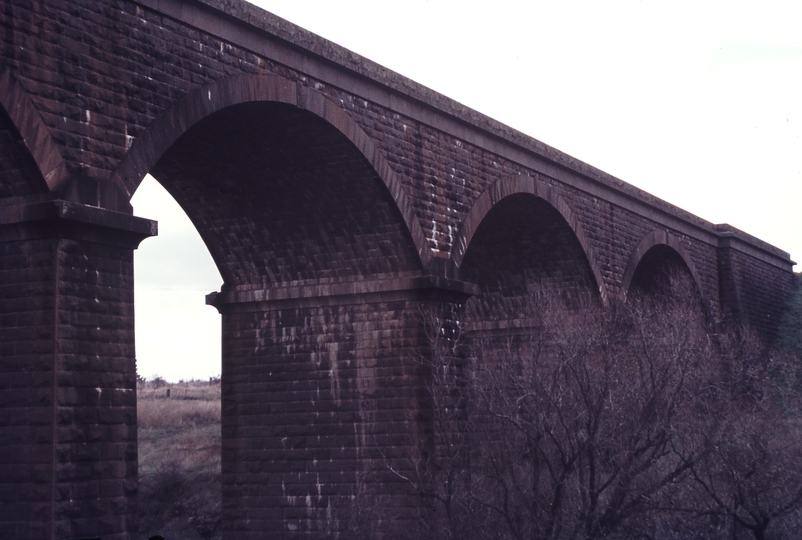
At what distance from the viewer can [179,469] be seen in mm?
26312

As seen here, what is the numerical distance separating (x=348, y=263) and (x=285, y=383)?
2213 mm

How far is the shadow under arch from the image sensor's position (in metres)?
25.3

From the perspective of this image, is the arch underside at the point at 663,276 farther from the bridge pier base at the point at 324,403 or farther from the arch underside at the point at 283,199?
the arch underside at the point at 283,199

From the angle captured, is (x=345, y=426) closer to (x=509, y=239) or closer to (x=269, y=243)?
(x=269, y=243)

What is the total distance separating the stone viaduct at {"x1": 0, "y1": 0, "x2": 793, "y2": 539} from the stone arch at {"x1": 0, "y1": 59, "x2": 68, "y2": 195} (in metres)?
0.02

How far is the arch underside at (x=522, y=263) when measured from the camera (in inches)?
812

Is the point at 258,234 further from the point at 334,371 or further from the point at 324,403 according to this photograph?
the point at 324,403

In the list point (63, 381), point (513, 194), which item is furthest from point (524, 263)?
point (63, 381)

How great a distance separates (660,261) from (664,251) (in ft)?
1.37

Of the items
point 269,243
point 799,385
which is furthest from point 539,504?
point 799,385

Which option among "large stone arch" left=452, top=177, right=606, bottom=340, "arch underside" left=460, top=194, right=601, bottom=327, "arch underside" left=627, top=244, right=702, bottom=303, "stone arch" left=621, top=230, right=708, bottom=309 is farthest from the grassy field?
"arch underside" left=627, top=244, right=702, bottom=303

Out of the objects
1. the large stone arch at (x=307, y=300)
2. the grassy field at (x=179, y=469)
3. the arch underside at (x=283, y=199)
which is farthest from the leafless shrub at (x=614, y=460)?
the grassy field at (x=179, y=469)

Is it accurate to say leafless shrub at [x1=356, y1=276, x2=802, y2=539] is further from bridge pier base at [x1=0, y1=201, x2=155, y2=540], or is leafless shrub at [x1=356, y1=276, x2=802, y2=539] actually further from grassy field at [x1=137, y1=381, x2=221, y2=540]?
grassy field at [x1=137, y1=381, x2=221, y2=540]

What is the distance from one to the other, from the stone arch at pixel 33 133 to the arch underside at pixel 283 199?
3819 mm
